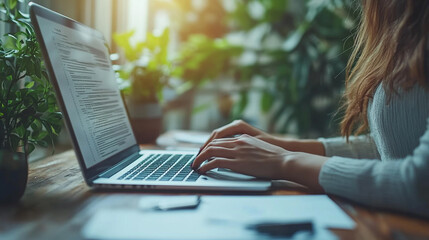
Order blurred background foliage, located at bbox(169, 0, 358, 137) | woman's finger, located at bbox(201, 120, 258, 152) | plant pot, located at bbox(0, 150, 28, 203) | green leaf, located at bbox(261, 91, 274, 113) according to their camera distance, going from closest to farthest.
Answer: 1. plant pot, located at bbox(0, 150, 28, 203)
2. woman's finger, located at bbox(201, 120, 258, 152)
3. blurred background foliage, located at bbox(169, 0, 358, 137)
4. green leaf, located at bbox(261, 91, 274, 113)

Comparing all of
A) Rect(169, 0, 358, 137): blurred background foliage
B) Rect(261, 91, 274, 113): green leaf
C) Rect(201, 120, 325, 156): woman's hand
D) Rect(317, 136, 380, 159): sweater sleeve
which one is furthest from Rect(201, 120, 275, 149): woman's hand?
Rect(261, 91, 274, 113): green leaf

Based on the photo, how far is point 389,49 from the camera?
0.70 meters

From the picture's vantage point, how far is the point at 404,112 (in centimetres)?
61

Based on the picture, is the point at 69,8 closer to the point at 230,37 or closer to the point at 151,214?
the point at 151,214

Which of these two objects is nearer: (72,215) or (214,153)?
(72,215)

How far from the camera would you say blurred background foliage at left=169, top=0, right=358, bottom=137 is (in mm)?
2070

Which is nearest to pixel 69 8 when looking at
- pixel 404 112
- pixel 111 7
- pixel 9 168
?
pixel 111 7

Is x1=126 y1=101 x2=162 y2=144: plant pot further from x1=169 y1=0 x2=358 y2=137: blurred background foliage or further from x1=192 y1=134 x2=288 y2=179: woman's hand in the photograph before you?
x1=169 y1=0 x2=358 y2=137: blurred background foliage

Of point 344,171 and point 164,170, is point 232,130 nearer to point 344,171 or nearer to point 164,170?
point 164,170

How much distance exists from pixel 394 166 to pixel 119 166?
20.4 inches

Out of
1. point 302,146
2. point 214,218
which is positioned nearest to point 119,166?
point 214,218

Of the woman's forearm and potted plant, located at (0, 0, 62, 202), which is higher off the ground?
potted plant, located at (0, 0, 62, 202)

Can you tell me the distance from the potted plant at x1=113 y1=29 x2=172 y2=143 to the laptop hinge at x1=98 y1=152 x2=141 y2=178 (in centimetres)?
36

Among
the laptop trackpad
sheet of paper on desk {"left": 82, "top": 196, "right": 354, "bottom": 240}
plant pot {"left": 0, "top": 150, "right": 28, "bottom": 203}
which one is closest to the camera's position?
sheet of paper on desk {"left": 82, "top": 196, "right": 354, "bottom": 240}
